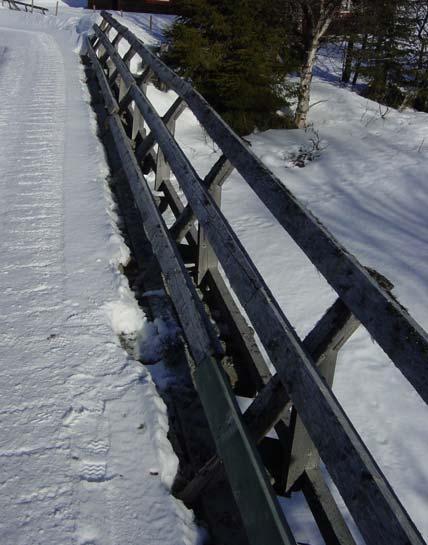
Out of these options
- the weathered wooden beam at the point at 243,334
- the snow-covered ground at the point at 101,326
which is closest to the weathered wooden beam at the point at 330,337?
the weathered wooden beam at the point at 243,334

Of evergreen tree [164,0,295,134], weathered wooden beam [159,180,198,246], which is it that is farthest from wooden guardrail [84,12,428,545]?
evergreen tree [164,0,295,134]

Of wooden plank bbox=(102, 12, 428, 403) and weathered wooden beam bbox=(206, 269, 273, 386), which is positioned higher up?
wooden plank bbox=(102, 12, 428, 403)

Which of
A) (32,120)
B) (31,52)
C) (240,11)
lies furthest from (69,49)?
(32,120)

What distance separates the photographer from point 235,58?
1284cm

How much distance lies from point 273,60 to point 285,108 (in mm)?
1499

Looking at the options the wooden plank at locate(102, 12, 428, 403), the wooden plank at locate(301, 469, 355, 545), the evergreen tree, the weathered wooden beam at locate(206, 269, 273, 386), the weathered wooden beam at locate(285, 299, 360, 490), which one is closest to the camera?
the wooden plank at locate(102, 12, 428, 403)

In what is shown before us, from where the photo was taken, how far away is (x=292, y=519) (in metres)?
2.48

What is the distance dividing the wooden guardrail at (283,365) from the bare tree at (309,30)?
10559mm

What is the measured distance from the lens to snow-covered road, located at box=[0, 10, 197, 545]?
2.09m

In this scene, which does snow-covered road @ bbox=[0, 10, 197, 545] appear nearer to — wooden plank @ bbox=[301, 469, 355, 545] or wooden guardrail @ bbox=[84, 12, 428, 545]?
wooden guardrail @ bbox=[84, 12, 428, 545]

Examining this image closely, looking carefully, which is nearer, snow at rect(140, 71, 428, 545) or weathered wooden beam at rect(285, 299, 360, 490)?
weathered wooden beam at rect(285, 299, 360, 490)

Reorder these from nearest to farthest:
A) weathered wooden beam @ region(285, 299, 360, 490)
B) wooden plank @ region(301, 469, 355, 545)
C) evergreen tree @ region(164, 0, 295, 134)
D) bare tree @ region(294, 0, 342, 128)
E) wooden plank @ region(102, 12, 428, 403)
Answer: wooden plank @ region(102, 12, 428, 403)
weathered wooden beam @ region(285, 299, 360, 490)
wooden plank @ region(301, 469, 355, 545)
evergreen tree @ region(164, 0, 295, 134)
bare tree @ region(294, 0, 342, 128)

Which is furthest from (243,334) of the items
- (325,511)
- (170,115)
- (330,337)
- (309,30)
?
(309,30)

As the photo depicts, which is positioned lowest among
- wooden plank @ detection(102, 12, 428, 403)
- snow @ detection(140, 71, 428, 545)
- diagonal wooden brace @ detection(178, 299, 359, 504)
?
snow @ detection(140, 71, 428, 545)
